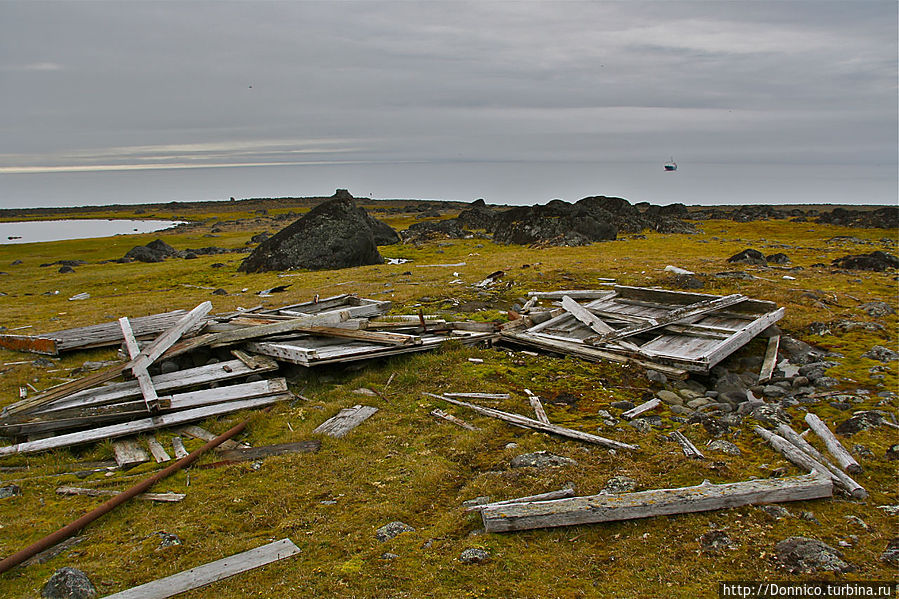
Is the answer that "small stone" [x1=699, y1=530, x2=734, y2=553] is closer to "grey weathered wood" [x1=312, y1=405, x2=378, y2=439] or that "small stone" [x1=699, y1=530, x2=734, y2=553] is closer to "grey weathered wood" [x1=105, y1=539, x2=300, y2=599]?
"grey weathered wood" [x1=105, y1=539, x2=300, y2=599]

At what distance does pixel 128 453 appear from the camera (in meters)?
8.26

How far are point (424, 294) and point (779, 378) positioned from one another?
37.4 ft

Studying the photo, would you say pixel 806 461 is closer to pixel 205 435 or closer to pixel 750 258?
pixel 205 435

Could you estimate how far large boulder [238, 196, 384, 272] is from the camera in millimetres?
30859

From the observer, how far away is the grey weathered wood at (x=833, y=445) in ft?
23.4

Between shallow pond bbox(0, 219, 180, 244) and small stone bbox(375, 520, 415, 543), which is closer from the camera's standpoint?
small stone bbox(375, 520, 415, 543)

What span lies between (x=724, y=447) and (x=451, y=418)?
426cm

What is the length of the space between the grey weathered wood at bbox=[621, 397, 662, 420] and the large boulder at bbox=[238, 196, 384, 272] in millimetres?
23564

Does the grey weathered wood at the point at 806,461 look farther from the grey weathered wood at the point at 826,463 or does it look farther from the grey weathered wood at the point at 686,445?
the grey weathered wood at the point at 686,445

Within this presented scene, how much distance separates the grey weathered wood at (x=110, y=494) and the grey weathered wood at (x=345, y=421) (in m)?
2.40

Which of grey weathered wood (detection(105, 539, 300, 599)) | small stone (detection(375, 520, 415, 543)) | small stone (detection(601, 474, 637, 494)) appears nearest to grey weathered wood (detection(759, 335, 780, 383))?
small stone (detection(601, 474, 637, 494))

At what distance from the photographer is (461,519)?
6324 mm

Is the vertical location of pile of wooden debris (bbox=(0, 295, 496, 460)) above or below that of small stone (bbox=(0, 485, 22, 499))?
above

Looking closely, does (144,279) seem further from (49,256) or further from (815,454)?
(815,454)
